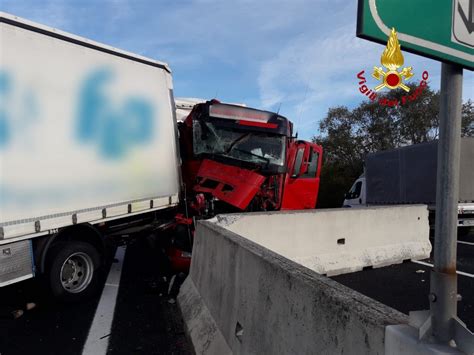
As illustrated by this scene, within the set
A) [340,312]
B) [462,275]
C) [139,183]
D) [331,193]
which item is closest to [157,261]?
[139,183]

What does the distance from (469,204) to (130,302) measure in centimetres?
1025

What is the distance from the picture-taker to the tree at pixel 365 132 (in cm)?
3203

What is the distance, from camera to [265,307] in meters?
3.12

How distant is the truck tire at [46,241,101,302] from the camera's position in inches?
240

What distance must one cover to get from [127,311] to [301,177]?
558cm

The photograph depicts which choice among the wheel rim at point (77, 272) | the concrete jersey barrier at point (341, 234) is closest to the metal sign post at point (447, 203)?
the concrete jersey barrier at point (341, 234)

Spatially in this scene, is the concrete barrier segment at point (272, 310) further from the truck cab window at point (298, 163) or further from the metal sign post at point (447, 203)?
the truck cab window at point (298, 163)

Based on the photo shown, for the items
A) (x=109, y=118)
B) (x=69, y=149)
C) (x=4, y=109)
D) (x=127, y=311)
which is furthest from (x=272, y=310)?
(x=109, y=118)

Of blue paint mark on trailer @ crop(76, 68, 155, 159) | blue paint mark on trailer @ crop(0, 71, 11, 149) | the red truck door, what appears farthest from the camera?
the red truck door

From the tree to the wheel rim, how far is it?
2568cm

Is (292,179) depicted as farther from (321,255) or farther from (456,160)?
(456,160)

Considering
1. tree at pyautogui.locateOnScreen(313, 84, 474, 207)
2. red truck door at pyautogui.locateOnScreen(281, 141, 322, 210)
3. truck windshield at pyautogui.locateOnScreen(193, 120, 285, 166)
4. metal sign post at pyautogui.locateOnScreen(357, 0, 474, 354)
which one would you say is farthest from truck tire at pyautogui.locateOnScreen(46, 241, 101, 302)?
tree at pyautogui.locateOnScreen(313, 84, 474, 207)

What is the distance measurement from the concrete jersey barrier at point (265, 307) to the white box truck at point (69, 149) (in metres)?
1.60

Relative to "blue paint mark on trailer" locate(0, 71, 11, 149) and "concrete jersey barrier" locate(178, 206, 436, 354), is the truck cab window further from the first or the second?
"blue paint mark on trailer" locate(0, 71, 11, 149)
